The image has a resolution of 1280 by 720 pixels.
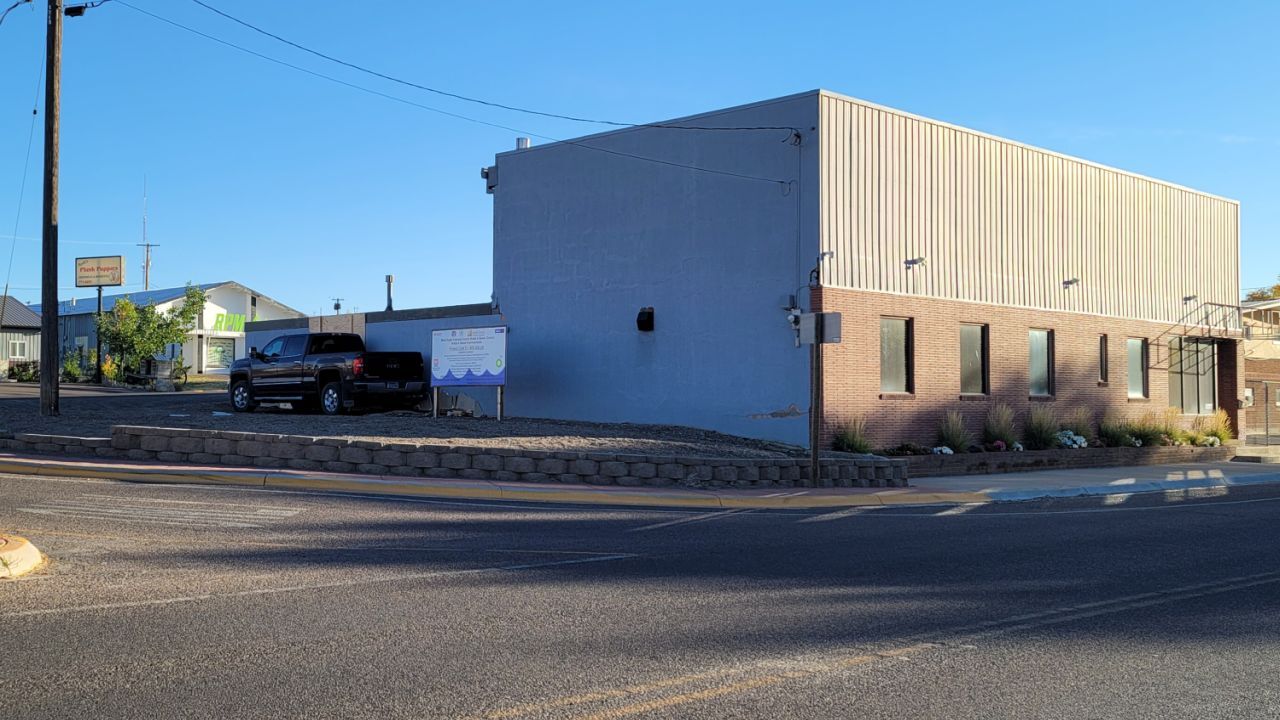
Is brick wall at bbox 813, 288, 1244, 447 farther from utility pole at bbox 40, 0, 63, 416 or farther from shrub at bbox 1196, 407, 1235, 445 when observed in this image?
utility pole at bbox 40, 0, 63, 416

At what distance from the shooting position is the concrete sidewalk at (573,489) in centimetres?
1602

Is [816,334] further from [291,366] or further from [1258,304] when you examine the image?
[1258,304]

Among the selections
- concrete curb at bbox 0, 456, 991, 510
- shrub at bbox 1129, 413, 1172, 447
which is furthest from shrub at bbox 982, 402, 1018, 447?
concrete curb at bbox 0, 456, 991, 510

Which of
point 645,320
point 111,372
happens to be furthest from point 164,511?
point 111,372

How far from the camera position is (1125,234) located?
2955 centimetres

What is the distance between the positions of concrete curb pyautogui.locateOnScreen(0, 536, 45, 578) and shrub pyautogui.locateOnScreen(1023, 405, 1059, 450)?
67.6 feet

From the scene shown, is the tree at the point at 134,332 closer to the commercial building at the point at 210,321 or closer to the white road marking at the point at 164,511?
the commercial building at the point at 210,321

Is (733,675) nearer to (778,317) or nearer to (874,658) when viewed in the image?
(874,658)

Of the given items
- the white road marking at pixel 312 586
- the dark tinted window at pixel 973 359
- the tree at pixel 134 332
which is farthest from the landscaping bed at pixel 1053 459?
the tree at pixel 134 332

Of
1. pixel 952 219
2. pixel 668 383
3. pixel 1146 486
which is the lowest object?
pixel 1146 486

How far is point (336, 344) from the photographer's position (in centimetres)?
2802

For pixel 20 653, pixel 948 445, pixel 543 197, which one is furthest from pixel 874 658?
pixel 543 197

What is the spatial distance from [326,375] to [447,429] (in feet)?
20.6

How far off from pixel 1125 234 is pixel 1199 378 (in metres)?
5.61
